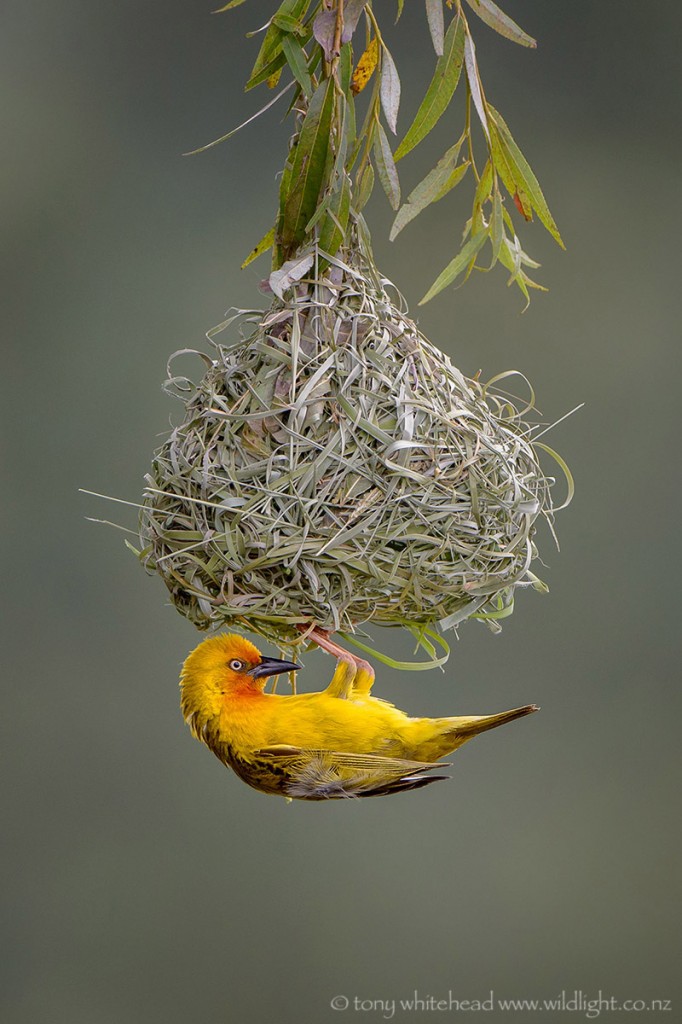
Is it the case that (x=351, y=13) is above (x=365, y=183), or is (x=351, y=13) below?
above

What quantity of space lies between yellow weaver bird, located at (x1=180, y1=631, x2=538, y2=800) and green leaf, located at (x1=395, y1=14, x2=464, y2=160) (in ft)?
2.32

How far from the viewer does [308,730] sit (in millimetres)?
1438

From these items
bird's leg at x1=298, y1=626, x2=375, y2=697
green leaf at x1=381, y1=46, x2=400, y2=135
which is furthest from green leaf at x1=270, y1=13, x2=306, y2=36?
bird's leg at x1=298, y1=626, x2=375, y2=697

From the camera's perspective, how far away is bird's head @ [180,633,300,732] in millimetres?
1434

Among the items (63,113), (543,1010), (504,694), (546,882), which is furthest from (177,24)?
(543,1010)

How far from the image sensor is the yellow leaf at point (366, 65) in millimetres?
1451

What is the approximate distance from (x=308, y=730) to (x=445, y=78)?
34.5 inches

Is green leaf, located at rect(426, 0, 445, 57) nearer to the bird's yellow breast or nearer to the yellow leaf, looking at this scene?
the yellow leaf

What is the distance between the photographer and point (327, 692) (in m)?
1.47

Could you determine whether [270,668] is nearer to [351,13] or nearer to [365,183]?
[365,183]

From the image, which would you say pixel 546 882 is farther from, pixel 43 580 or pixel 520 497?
pixel 520 497

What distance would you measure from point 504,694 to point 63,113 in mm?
1960

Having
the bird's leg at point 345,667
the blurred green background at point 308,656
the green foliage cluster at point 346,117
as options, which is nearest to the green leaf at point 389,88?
the green foliage cluster at point 346,117

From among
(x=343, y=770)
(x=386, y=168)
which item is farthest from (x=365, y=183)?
(x=343, y=770)
